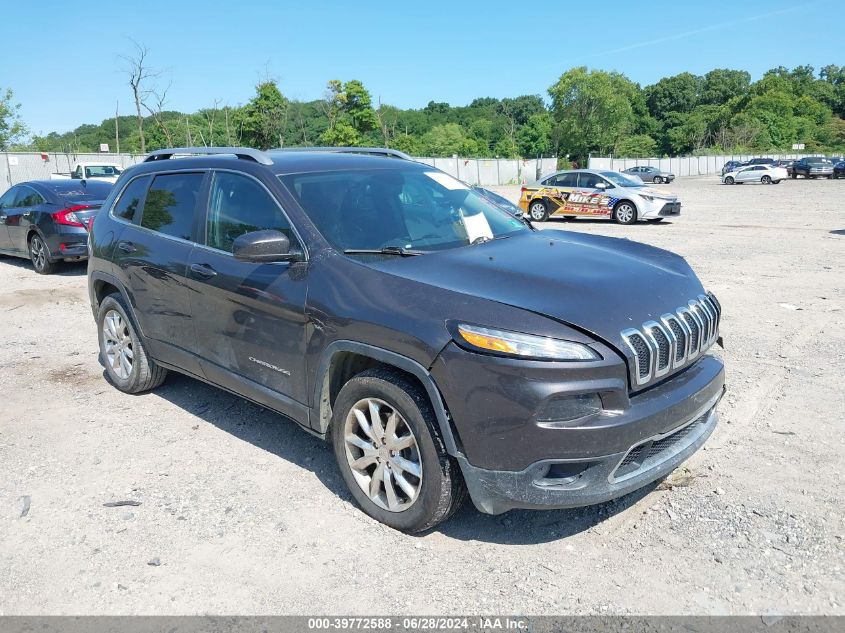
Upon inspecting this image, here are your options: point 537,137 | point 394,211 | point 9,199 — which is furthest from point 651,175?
point 537,137

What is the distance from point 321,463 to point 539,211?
17536mm

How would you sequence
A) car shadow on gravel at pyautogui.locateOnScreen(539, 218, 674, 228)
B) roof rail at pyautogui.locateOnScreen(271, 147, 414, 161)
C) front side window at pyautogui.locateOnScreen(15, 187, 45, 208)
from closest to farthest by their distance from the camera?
roof rail at pyautogui.locateOnScreen(271, 147, 414, 161), front side window at pyautogui.locateOnScreen(15, 187, 45, 208), car shadow on gravel at pyautogui.locateOnScreen(539, 218, 674, 228)

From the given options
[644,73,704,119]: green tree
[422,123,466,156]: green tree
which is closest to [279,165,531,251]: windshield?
[422,123,466,156]: green tree

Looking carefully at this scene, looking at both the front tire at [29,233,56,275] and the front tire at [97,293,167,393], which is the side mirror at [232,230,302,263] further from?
the front tire at [29,233,56,275]

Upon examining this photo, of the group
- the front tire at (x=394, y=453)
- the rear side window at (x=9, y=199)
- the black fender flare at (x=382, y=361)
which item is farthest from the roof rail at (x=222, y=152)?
the rear side window at (x=9, y=199)

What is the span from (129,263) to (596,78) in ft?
337

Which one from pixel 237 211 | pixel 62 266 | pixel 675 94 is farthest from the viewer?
pixel 675 94

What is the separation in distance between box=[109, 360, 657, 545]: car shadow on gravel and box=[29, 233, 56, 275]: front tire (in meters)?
6.66

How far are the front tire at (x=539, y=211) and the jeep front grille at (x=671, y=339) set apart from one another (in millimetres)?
17280

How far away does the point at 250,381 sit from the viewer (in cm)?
407

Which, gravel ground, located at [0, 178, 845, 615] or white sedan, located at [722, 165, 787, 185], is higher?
white sedan, located at [722, 165, 787, 185]

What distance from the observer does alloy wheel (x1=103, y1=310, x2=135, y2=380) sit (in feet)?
17.8

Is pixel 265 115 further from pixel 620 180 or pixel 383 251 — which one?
pixel 383 251

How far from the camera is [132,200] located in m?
5.31
